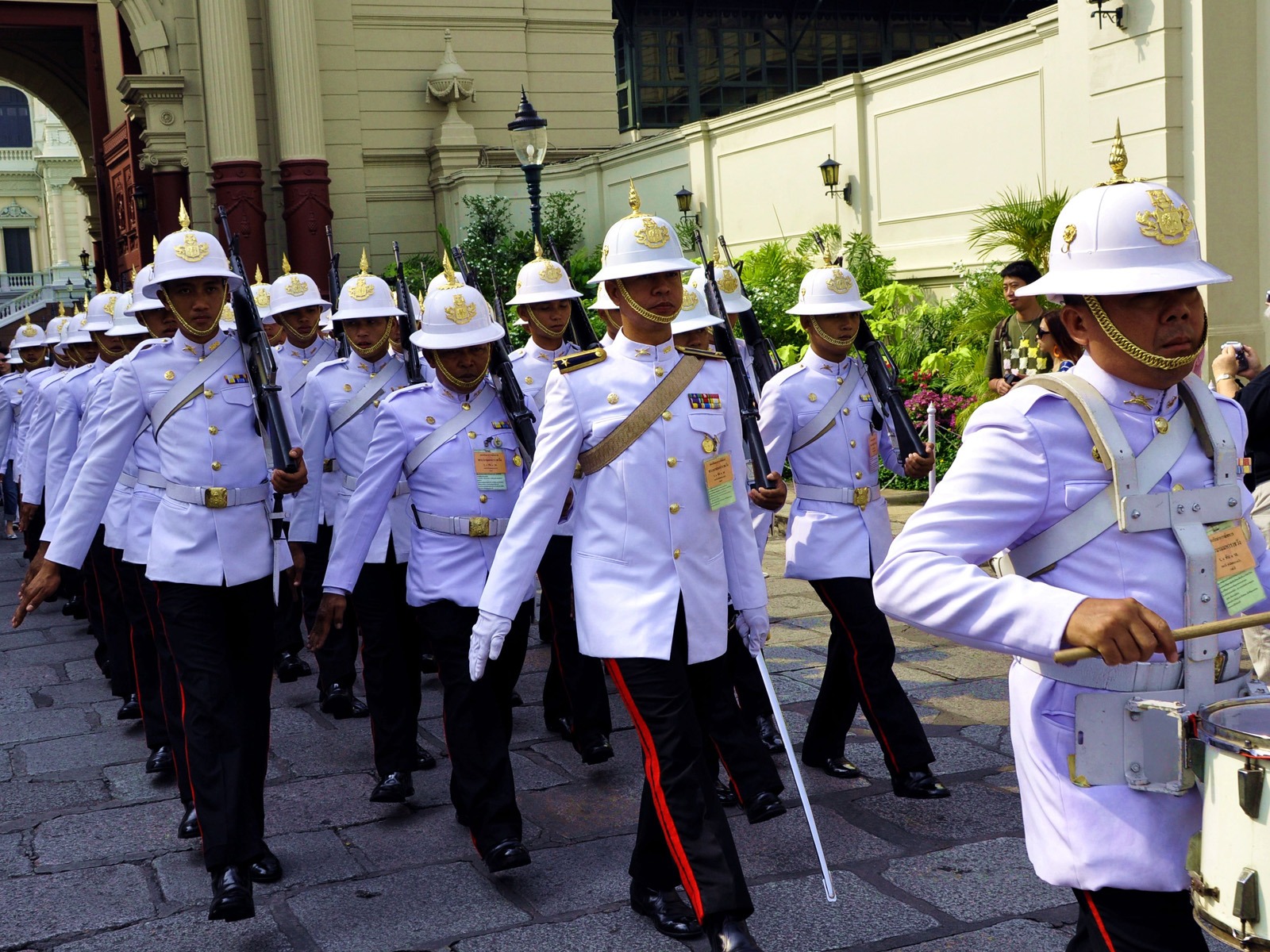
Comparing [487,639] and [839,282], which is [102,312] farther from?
[487,639]

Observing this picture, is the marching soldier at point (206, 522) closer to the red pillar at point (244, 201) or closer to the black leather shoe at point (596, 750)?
the black leather shoe at point (596, 750)

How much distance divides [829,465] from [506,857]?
2.12m

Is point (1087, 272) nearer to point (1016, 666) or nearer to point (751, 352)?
point (1016, 666)

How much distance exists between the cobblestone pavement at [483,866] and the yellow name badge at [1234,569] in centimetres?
177

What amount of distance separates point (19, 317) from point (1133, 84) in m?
43.3

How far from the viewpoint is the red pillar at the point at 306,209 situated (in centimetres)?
2328

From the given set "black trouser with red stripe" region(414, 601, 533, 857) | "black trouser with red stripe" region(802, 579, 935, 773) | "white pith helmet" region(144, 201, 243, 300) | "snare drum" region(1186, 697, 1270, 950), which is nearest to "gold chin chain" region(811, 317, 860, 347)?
"black trouser with red stripe" region(802, 579, 935, 773)

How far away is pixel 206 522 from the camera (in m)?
5.09

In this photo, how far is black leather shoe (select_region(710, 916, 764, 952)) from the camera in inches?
150

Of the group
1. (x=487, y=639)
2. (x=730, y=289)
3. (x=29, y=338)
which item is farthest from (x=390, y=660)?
(x=29, y=338)

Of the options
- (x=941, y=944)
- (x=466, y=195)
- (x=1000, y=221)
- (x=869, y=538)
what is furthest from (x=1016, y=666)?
(x=466, y=195)

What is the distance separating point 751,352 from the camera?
7730 mm

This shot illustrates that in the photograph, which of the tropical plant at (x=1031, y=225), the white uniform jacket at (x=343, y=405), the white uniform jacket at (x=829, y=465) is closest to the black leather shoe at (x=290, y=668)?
the white uniform jacket at (x=343, y=405)

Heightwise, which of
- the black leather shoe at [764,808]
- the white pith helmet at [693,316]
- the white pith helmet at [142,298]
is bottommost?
the black leather shoe at [764,808]
